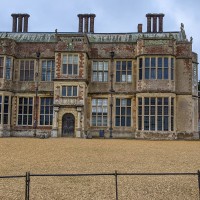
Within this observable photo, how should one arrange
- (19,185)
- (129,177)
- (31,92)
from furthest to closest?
(31,92)
(129,177)
(19,185)

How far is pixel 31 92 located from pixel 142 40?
9.85m

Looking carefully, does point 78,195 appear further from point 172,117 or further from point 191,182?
point 172,117

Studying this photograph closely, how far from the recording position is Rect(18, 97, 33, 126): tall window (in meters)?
26.7

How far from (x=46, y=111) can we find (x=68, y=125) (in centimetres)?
255

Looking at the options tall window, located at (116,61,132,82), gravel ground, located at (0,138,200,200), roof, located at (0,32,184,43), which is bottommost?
gravel ground, located at (0,138,200,200)

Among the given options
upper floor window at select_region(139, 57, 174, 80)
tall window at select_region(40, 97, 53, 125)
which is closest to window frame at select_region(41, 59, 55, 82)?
tall window at select_region(40, 97, 53, 125)

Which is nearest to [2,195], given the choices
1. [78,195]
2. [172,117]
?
[78,195]

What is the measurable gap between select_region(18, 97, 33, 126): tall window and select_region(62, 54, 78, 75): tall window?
4.14m

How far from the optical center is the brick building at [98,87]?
81.8ft

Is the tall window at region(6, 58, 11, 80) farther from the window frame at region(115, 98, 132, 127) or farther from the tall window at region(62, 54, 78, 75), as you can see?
the window frame at region(115, 98, 132, 127)

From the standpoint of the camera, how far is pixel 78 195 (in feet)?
24.1

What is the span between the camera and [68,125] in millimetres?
25328

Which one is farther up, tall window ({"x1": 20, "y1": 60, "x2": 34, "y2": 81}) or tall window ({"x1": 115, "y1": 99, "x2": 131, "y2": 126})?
tall window ({"x1": 20, "y1": 60, "x2": 34, "y2": 81})

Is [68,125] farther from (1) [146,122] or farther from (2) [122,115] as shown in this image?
(1) [146,122]
